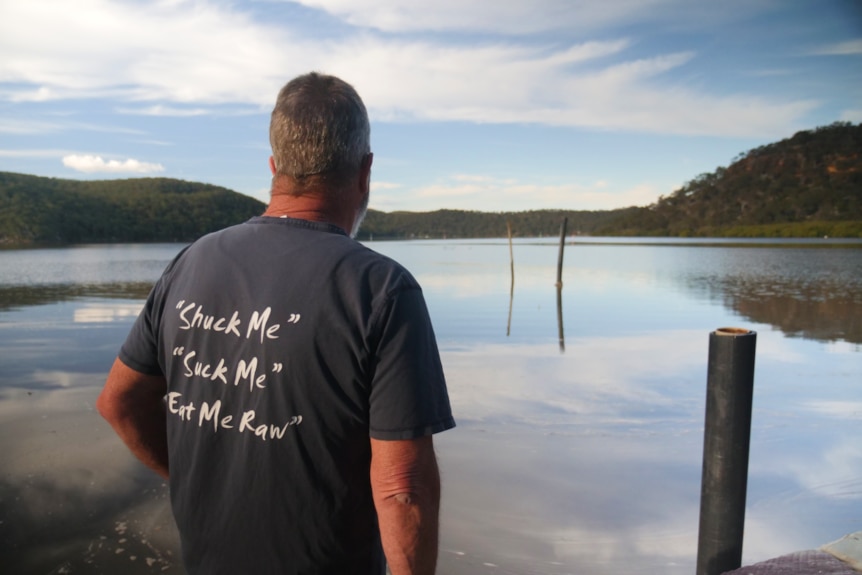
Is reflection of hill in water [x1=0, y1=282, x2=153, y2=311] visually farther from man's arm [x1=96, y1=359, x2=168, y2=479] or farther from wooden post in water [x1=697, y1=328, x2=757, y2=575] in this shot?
wooden post in water [x1=697, y1=328, x2=757, y2=575]

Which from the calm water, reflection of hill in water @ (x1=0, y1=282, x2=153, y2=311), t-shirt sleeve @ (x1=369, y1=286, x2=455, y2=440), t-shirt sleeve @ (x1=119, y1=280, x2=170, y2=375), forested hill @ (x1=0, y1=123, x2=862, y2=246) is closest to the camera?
t-shirt sleeve @ (x1=369, y1=286, x2=455, y2=440)

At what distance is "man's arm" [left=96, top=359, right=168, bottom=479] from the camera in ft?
5.93

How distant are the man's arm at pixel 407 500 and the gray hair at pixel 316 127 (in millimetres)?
675

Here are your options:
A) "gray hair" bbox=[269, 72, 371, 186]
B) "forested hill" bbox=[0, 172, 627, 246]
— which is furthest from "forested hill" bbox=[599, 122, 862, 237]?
"gray hair" bbox=[269, 72, 371, 186]

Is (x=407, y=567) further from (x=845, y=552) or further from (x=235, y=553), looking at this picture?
(x=845, y=552)

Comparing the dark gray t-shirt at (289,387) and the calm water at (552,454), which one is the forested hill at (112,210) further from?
the dark gray t-shirt at (289,387)

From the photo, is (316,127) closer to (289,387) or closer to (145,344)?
(289,387)

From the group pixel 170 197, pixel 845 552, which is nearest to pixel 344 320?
pixel 845 552

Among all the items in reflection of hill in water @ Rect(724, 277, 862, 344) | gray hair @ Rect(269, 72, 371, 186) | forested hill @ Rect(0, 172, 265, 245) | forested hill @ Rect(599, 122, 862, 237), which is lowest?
reflection of hill in water @ Rect(724, 277, 862, 344)

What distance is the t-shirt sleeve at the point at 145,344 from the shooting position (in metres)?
1.69

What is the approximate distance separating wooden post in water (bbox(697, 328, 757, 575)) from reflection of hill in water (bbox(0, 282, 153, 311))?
18411mm

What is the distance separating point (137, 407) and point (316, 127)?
96 centimetres

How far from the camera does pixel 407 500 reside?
1.46m

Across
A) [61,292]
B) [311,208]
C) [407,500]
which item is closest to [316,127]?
[311,208]
